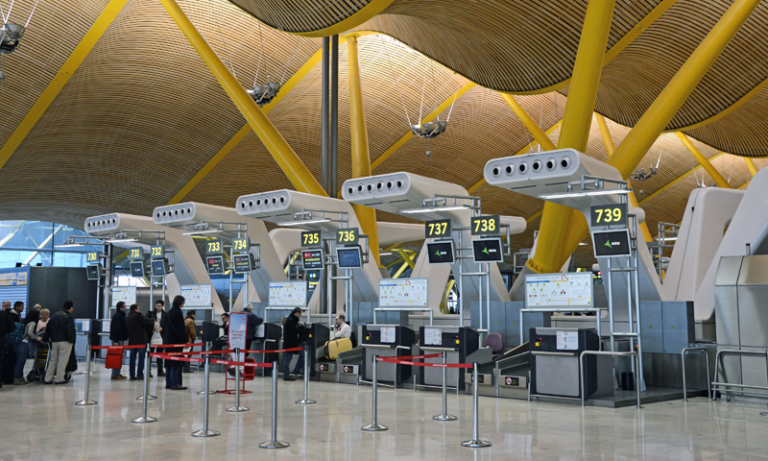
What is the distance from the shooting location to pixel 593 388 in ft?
36.0

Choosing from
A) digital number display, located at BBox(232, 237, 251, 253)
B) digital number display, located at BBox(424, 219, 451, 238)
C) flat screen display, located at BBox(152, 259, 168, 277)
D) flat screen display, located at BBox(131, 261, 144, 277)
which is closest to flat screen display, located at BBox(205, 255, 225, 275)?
flat screen display, located at BBox(152, 259, 168, 277)

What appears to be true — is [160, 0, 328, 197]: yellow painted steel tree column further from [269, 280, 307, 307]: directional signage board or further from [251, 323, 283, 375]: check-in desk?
[251, 323, 283, 375]: check-in desk

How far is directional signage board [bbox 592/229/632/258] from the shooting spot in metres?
11.4

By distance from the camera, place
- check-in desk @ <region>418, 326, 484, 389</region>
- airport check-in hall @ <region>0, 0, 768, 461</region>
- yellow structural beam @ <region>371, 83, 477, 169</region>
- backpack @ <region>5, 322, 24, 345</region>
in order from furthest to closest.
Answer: yellow structural beam @ <region>371, 83, 477, 169</region> → backpack @ <region>5, 322, 24, 345</region> → check-in desk @ <region>418, 326, 484, 389</region> → airport check-in hall @ <region>0, 0, 768, 461</region>

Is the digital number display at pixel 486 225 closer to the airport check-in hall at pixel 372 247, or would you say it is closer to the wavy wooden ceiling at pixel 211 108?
the airport check-in hall at pixel 372 247

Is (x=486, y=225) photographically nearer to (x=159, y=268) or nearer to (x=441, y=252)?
(x=441, y=252)

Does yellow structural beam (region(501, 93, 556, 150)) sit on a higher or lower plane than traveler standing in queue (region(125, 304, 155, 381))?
higher

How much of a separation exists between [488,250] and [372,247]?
10169 millimetres

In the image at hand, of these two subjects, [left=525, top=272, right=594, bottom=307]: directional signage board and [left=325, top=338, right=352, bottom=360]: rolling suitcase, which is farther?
[left=325, top=338, right=352, bottom=360]: rolling suitcase

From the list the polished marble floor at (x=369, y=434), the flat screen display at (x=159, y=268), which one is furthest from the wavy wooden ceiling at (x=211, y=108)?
the polished marble floor at (x=369, y=434)

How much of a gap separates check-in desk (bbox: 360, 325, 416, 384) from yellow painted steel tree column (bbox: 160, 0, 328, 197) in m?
7.98

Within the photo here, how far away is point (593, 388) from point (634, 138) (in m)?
7.57

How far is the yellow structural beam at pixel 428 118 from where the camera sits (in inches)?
1310

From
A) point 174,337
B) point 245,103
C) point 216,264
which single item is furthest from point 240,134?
point 174,337
